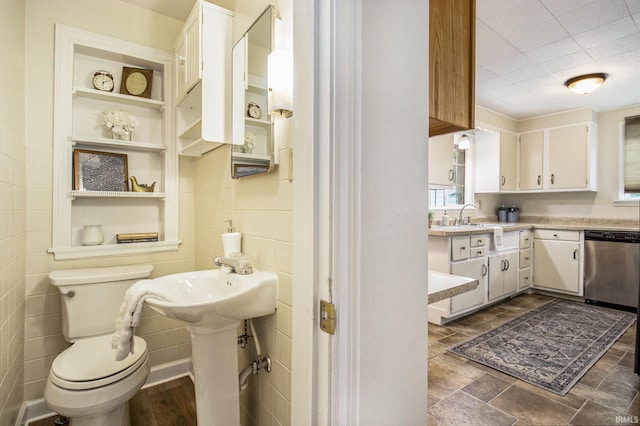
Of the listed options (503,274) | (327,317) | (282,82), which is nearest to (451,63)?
(282,82)

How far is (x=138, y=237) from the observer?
210 cm

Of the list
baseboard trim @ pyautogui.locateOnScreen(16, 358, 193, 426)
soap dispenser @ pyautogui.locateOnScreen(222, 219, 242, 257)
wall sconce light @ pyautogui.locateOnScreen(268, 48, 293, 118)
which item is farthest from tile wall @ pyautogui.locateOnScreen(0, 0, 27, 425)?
wall sconce light @ pyautogui.locateOnScreen(268, 48, 293, 118)

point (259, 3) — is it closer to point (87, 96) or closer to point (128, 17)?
point (128, 17)

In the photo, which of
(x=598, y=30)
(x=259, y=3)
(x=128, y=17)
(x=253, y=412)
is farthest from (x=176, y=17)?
(x=598, y=30)

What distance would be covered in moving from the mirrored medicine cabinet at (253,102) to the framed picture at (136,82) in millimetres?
874

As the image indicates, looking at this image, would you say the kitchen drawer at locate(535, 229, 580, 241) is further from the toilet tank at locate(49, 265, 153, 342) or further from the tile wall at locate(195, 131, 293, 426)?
the toilet tank at locate(49, 265, 153, 342)

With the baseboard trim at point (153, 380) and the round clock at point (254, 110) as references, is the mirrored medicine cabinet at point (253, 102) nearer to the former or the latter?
the round clock at point (254, 110)

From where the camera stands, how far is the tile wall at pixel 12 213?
1.38 m

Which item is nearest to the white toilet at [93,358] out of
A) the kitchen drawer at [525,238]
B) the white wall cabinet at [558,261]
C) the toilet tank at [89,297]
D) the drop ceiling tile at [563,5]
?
the toilet tank at [89,297]

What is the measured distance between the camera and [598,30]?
2428 millimetres

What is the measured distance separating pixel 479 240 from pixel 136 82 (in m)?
3.33

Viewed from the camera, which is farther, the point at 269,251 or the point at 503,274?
the point at 503,274

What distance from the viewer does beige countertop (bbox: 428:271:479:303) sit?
1318 millimetres

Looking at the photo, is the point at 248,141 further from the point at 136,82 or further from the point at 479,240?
the point at 479,240
